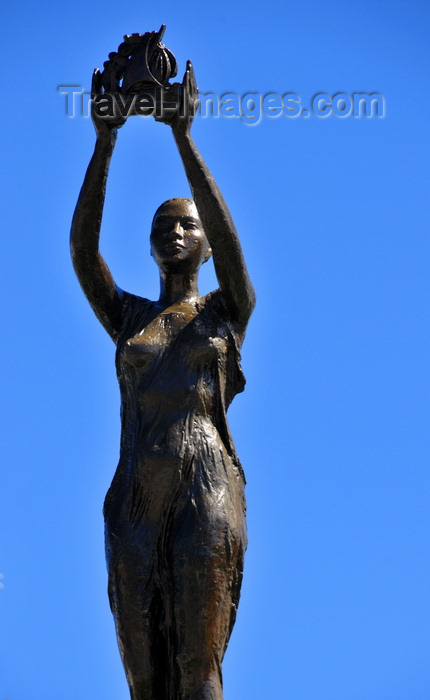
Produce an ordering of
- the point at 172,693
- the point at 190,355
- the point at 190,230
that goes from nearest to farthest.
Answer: the point at 172,693
the point at 190,355
the point at 190,230

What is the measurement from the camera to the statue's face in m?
8.03

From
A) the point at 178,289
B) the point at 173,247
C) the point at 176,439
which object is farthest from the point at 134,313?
the point at 176,439

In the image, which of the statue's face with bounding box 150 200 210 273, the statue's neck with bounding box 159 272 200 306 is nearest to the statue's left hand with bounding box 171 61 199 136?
the statue's face with bounding box 150 200 210 273

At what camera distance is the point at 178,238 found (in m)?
8.04

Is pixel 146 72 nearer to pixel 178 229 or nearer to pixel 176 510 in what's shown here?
pixel 178 229

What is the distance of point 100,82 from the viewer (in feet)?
25.9

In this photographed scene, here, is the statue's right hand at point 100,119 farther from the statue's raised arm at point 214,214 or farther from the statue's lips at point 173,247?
the statue's lips at point 173,247

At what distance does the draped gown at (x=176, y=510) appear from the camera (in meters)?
7.02

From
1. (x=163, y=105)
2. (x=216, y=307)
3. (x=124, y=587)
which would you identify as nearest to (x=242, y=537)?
(x=124, y=587)

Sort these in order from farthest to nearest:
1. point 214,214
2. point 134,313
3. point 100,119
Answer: point 134,313
point 100,119
point 214,214

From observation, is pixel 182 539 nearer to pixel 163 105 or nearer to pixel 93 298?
pixel 93 298

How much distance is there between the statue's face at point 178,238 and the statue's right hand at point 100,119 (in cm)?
64

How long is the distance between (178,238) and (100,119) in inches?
34.5

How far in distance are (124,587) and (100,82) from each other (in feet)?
10.1
